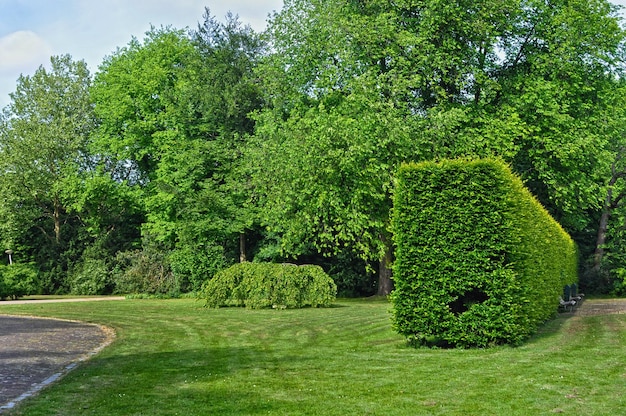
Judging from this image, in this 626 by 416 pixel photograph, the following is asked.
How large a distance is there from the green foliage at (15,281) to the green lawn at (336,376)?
20090mm

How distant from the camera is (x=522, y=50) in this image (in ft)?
94.5

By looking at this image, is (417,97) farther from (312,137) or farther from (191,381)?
(191,381)

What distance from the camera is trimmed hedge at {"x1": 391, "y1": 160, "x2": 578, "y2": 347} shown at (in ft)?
39.9

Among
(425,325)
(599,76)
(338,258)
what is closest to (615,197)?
(599,76)

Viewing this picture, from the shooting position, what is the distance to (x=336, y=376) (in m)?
9.58

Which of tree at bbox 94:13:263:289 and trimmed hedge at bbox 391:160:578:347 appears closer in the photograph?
trimmed hedge at bbox 391:160:578:347

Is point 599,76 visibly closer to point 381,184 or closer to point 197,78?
point 381,184

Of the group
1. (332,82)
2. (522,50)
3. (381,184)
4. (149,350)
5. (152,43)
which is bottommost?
(149,350)

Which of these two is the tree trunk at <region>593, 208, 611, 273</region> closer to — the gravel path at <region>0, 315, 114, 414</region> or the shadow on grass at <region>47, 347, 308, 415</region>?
the gravel path at <region>0, 315, 114, 414</region>

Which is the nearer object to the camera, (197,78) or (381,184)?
(381,184)

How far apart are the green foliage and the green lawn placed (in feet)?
65.9

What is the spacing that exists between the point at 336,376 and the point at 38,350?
6.89 metres

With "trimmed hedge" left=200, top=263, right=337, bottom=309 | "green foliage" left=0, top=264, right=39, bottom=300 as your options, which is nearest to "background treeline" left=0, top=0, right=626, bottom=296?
"trimmed hedge" left=200, top=263, right=337, bottom=309

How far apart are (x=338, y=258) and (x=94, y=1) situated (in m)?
24.0
